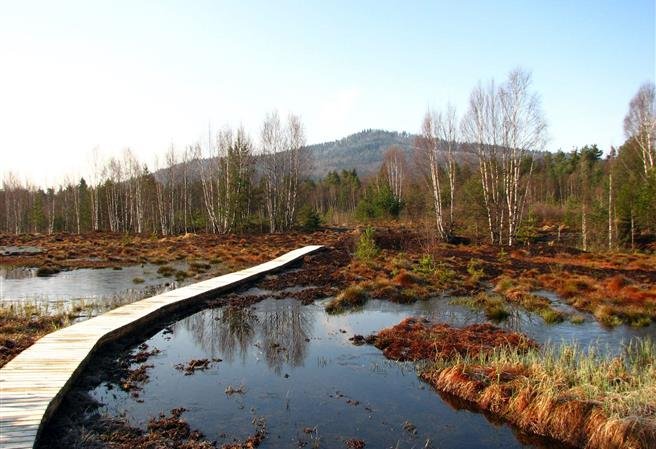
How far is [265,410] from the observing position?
802 centimetres

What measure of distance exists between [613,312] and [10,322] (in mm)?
15413

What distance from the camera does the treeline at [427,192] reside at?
33.4 m

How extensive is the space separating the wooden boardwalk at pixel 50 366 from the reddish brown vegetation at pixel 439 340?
5.87m

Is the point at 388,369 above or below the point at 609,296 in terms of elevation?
below

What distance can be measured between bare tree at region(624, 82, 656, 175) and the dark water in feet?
116

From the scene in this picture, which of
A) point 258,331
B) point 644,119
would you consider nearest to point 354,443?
point 258,331

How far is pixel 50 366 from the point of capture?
28.6ft

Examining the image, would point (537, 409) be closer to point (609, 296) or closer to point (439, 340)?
point (439, 340)

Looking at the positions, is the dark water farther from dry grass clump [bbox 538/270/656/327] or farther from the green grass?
dry grass clump [bbox 538/270/656/327]

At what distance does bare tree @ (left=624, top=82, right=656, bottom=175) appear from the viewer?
127 feet

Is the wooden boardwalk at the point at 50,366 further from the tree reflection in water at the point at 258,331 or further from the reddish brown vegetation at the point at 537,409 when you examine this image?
the reddish brown vegetation at the point at 537,409

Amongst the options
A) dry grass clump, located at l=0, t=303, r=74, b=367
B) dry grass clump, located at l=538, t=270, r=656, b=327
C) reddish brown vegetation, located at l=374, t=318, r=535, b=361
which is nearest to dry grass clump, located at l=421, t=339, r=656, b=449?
reddish brown vegetation, located at l=374, t=318, r=535, b=361

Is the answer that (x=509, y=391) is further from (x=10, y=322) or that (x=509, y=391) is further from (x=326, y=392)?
(x=10, y=322)

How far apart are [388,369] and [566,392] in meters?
3.34
